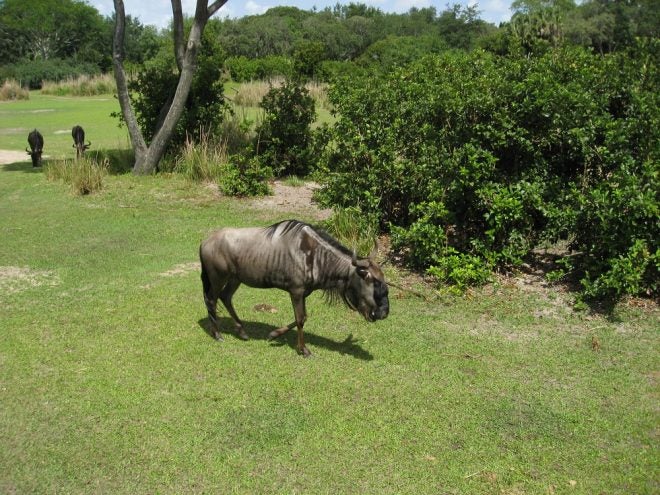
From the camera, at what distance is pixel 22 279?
9.18 m

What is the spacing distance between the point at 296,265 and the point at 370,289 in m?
0.84

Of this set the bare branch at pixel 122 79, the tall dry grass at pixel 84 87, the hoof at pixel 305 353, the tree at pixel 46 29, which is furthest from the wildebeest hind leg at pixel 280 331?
the tree at pixel 46 29

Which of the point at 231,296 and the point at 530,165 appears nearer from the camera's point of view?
the point at 231,296

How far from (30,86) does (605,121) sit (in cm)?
4899

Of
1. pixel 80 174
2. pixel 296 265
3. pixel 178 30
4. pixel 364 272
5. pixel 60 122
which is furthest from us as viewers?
pixel 60 122

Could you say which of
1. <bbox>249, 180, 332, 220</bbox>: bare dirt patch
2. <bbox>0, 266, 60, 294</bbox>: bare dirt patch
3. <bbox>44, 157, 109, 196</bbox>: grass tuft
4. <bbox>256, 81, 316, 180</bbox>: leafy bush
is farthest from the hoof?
<bbox>44, 157, 109, 196</bbox>: grass tuft

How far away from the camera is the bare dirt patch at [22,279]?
29.1 feet

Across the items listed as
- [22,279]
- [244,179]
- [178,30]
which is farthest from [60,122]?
[22,279]

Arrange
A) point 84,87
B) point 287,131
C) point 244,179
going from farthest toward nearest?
point 84,87
point 287,131
point 244,179

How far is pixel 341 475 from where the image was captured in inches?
194

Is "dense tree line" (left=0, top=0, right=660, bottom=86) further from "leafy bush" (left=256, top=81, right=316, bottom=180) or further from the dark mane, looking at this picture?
the dark mane

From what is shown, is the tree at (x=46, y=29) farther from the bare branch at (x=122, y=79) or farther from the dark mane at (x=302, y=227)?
the dark mane at (x=302, y=227)

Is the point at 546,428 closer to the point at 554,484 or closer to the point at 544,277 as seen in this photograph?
the point at 554,484

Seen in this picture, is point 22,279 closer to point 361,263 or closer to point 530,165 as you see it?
point 361,263
